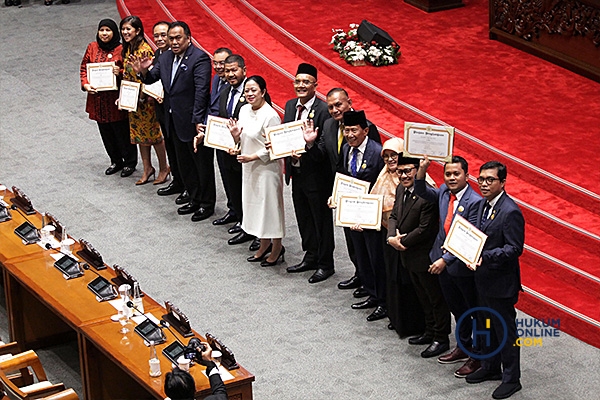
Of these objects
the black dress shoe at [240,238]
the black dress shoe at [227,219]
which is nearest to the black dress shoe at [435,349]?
the black dress shoe at [240,238]

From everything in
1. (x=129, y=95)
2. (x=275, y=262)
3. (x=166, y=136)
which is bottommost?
(x=275, y=262)

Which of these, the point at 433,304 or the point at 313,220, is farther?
the point at 313,220

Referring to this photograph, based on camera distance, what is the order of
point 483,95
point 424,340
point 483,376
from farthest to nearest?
point 483,95 < point 424,340 < point 483,376

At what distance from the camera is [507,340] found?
23.2ft

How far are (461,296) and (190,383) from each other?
2499mm

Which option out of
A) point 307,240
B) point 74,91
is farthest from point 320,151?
point 74,91

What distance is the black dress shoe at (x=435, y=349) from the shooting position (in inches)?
304

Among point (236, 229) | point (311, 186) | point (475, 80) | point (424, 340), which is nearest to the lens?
point (424, 340)

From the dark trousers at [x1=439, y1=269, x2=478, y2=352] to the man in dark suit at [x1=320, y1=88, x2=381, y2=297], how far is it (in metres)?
1.16

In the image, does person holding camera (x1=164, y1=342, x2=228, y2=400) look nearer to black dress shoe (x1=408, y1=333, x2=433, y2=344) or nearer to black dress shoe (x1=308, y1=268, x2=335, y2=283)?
black dress shoe (x1=408, y1=333, x2=433, y2=344)

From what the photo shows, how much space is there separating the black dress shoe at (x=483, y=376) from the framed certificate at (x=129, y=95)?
418 cm

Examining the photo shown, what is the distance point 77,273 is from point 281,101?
4106mm

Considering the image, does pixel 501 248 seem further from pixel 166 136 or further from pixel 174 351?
pixel 166 136

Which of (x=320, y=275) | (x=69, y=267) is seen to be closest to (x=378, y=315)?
(x=320, y=275)
